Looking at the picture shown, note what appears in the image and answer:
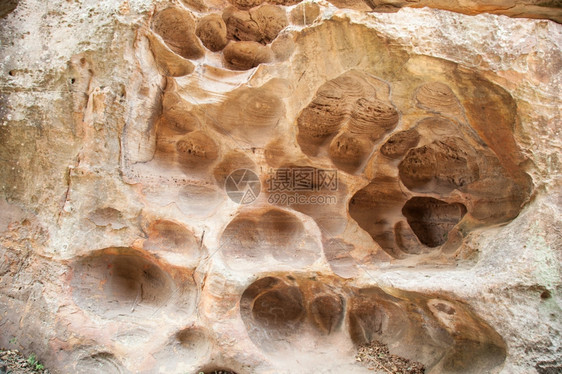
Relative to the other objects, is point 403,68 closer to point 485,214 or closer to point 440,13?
point 440,13

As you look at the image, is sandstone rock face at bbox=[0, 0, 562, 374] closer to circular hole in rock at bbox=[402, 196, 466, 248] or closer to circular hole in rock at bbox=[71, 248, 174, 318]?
circular hole in rock at bbox=[71, 248, 174, 318]

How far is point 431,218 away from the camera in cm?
416

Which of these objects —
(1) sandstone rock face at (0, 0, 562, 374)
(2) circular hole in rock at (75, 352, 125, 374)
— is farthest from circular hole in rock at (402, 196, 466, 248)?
(2) circular hole in rock at (75, 352, 125, 374)

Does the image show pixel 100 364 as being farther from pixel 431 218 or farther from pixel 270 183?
pixel 431 218

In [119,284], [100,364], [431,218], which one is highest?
[431,218]

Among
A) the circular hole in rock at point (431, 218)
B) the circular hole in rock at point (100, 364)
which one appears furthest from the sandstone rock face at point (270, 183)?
the circular hole in rock at point (431, 218)

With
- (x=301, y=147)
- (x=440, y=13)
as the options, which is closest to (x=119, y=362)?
(x=301, y=147)

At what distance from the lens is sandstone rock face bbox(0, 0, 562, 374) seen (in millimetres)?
2684

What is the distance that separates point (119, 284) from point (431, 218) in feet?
10.3

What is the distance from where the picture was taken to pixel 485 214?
11.0 ft

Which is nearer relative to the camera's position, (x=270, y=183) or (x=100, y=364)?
(x=100, y=364)

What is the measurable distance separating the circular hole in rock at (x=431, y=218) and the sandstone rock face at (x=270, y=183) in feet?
1.27

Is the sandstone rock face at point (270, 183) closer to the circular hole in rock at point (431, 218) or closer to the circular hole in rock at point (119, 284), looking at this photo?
the circular hole in rock at point (119, 284)

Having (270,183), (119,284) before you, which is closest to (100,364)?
(119,284)
